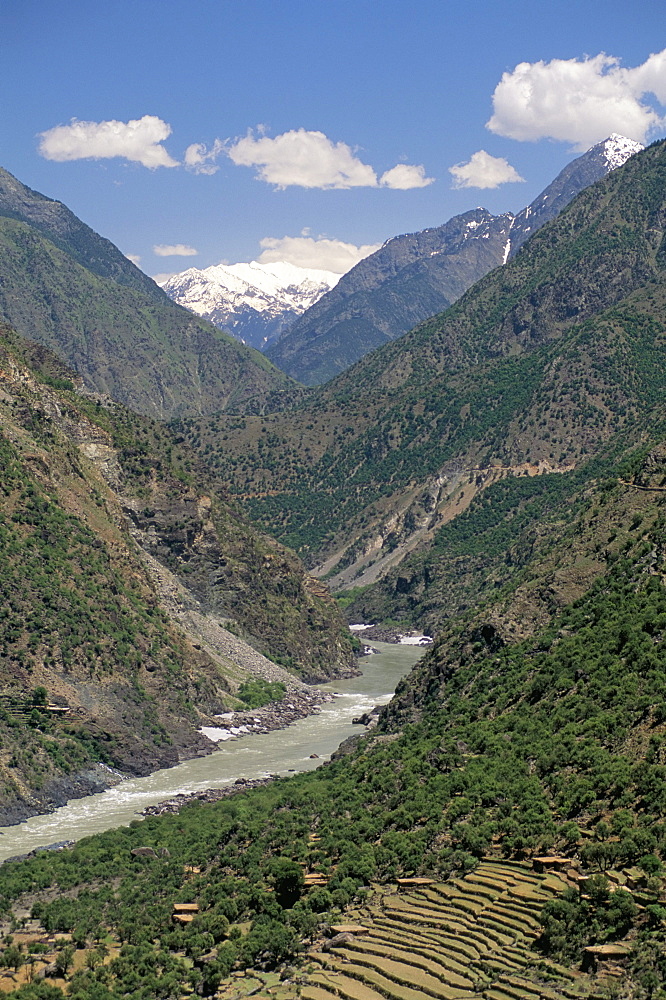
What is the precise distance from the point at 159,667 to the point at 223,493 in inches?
2514

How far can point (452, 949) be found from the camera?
44.9 meters

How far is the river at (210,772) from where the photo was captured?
8338 centimetres

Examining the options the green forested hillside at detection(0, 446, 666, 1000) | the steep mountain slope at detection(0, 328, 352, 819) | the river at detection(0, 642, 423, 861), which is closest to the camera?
the green forested hillside at detection(0, 446, 666, 1000)

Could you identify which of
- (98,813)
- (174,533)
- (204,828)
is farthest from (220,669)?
(204,828)

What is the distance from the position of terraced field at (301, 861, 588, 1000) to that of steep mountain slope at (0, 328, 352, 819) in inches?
1734

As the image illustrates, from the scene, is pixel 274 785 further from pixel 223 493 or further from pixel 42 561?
pixel 223 493

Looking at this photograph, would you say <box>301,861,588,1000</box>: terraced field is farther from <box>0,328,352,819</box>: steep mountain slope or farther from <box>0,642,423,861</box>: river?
<box>0,328,352,819</box>: steep mountain slope

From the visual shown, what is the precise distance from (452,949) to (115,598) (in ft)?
256

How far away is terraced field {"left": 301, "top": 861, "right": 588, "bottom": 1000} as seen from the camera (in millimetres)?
41750

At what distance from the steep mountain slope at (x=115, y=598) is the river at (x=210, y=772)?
2.08m

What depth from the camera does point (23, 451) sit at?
12319cm

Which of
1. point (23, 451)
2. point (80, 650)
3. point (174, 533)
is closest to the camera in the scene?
point (80, 650)

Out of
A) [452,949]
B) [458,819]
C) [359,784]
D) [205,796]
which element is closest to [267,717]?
[205,796]

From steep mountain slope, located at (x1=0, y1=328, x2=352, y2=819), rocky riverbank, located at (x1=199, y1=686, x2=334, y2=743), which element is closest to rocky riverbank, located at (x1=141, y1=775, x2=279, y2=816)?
steep mountain slope, located at (x1=0, y1=328, x2=352, y2=819)
